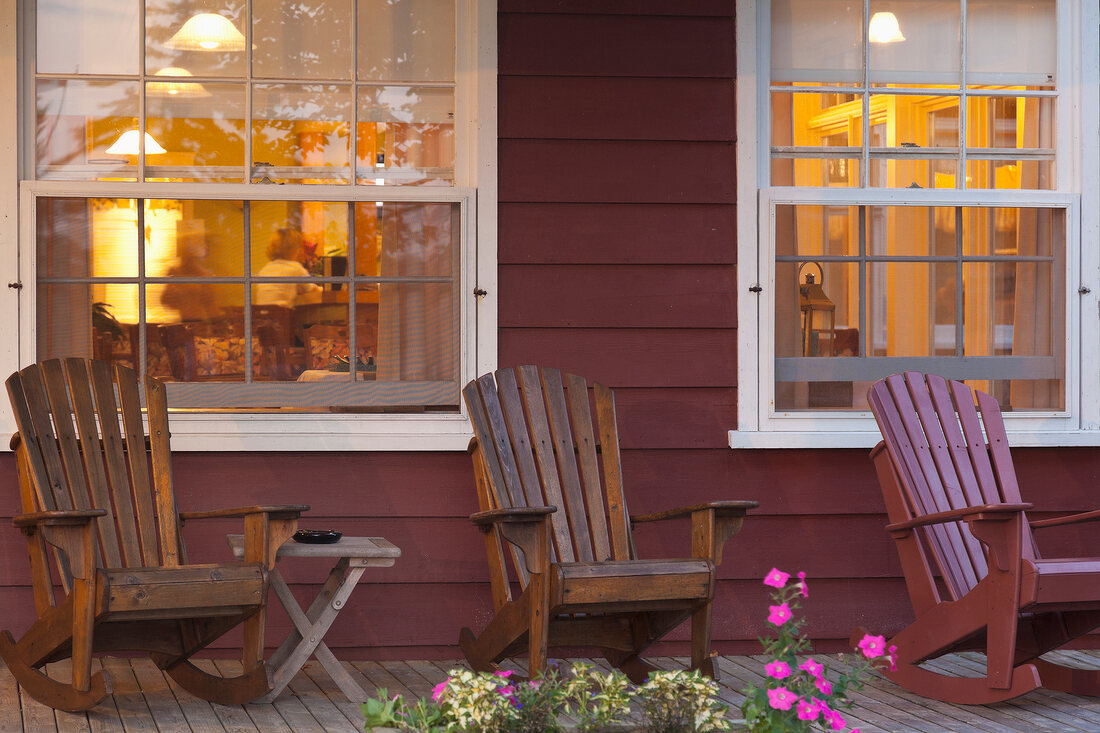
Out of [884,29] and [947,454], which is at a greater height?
[884,29]

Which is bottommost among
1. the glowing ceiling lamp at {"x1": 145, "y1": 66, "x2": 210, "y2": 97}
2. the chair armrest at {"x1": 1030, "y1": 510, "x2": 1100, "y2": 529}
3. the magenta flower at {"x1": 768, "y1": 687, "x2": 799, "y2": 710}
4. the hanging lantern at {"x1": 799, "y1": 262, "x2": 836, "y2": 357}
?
the magenta flower at {"x1": 768, "y1": 687, "x2": 799, "y2": 710}

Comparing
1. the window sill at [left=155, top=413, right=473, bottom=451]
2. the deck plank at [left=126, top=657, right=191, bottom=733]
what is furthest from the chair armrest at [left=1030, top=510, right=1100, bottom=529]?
the deck plank at [left=126, top=657, right=191, bottom=733]

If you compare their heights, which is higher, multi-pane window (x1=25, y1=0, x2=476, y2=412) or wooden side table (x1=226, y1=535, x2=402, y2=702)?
multi-pane window (x1=25, y1=0, x2=476, y2=412)

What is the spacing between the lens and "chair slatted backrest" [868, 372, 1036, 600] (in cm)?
326

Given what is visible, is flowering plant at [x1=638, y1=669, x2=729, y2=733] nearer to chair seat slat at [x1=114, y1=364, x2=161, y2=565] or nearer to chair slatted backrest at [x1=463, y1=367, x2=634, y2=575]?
chair slatted backrest at [x1=463, y1=367, x2=634, y2=575]

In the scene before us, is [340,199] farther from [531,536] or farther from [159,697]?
[159,697]

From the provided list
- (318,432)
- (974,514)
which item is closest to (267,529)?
(318,432)

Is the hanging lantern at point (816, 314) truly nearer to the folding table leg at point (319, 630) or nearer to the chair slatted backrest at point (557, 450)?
the chair slatted backrest at point (557, 450)

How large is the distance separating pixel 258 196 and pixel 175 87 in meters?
0.44

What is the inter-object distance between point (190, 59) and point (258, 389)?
109 cm

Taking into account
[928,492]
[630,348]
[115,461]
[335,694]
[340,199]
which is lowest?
[335,694]

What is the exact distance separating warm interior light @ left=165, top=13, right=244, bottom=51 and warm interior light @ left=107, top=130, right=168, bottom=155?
0.31m

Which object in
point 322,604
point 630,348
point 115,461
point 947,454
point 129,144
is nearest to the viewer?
point 322,604

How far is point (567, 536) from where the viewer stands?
329 cm
